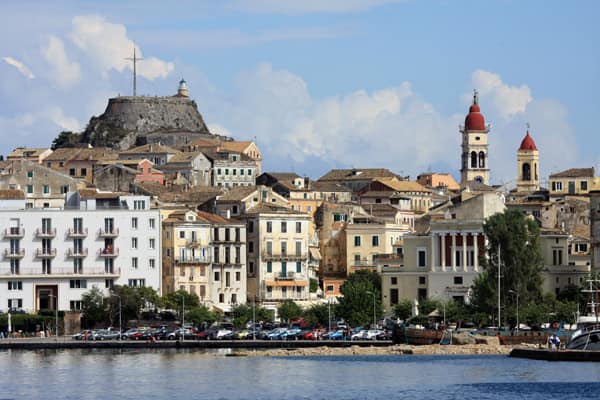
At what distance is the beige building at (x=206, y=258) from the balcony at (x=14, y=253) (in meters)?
11.6

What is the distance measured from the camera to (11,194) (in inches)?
6220

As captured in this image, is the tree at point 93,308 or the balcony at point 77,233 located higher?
the balcony at point 77,233

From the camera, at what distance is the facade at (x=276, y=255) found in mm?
161750

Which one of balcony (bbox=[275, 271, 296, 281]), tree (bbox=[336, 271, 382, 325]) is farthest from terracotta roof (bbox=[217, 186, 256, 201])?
tree (bbox=[336, 271, 382, 325])

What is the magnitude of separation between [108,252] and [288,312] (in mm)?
13417

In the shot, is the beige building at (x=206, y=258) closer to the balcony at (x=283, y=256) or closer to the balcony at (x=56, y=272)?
the balcony at (x=283, y=256)

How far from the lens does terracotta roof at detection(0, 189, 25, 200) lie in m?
157

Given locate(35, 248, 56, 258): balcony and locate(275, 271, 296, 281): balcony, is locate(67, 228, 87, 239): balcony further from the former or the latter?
locate(275, 271, 296, 281): balcony

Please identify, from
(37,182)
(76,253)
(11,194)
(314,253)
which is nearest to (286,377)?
(76,253)

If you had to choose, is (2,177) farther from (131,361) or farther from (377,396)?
(377,396)

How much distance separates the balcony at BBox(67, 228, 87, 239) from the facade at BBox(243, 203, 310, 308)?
15609 millimetres

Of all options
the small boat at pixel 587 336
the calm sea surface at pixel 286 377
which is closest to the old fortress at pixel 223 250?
the calm sea surface at pixel 286 377

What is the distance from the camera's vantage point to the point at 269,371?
4638 inches

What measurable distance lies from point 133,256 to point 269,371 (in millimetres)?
36758
